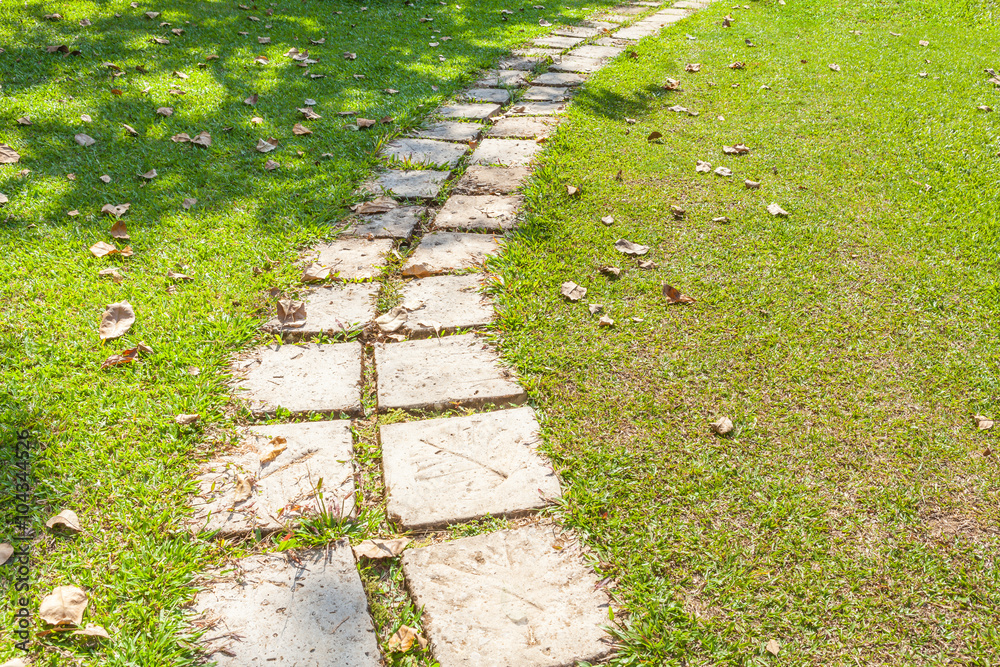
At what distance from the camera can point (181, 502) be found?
70.1 inches

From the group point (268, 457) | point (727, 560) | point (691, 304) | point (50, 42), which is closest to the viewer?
point (727, 560)

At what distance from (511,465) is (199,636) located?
0.91 metres

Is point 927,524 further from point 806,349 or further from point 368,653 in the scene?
point 368,653

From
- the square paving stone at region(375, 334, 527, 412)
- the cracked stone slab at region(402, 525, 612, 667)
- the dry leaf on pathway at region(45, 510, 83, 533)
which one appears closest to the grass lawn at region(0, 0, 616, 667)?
the dry leaf on pathway at region(45, 510, 83, 533)

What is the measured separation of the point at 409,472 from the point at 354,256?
134 cm

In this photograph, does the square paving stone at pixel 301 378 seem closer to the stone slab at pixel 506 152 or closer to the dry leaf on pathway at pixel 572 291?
the dry leaf on pathway at pixel 572 291

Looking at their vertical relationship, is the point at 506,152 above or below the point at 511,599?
above

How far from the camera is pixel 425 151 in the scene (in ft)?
12.9

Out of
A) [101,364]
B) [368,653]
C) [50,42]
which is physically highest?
[50,42]

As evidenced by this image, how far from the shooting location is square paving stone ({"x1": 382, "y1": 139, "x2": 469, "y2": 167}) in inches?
150

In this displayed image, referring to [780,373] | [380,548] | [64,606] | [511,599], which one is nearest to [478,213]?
[780,373]

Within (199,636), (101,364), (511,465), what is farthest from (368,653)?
(101,364)

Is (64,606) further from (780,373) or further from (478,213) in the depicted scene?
(478,213)

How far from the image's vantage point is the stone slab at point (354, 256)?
282cm
